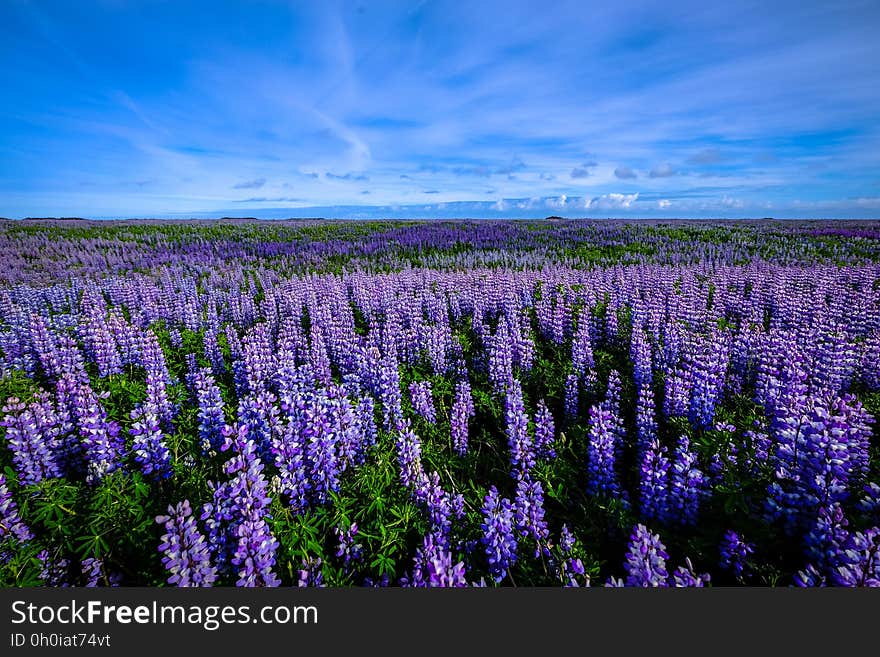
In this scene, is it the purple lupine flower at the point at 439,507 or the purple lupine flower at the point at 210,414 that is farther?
the purple lupine flower at the point at 210,414

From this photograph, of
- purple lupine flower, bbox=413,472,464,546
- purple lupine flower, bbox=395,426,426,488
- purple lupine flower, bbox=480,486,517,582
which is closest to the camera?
purple lupine flower, bbox=480,486,517,582

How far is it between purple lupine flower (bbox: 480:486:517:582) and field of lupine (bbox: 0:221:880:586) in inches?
0.9

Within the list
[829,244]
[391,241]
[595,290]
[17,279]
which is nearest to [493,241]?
[391,241]

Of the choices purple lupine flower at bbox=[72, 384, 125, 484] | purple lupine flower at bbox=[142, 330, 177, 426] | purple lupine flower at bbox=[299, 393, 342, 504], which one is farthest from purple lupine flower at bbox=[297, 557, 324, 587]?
purple lupine flower at bbox=[142, 330, 177, 426]

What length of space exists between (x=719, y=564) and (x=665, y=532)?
0.42 m

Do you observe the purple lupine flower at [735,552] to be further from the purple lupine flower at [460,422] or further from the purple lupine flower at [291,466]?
the purple lupine flower at [291,466]

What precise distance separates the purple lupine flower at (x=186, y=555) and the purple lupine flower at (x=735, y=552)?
11.9ft

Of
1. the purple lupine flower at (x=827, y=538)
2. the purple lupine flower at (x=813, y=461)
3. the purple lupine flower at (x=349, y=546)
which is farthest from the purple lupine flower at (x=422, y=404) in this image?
the purple lupine flower at (x=827, y=538)

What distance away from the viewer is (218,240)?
82.7 feet

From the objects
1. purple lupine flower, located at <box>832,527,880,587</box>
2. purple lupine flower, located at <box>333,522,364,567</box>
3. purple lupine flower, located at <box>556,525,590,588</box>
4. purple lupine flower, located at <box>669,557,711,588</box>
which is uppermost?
purple lupine flower, located at <box>832,527,880,587</box>

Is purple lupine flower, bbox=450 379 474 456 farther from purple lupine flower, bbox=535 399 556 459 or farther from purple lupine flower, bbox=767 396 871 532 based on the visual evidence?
purple lupine flower, bbox=767 396 871 532

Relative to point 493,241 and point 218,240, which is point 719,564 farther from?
point 218,240

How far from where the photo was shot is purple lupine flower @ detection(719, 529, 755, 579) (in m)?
2.88

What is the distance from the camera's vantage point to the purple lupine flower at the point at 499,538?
2.91 m
